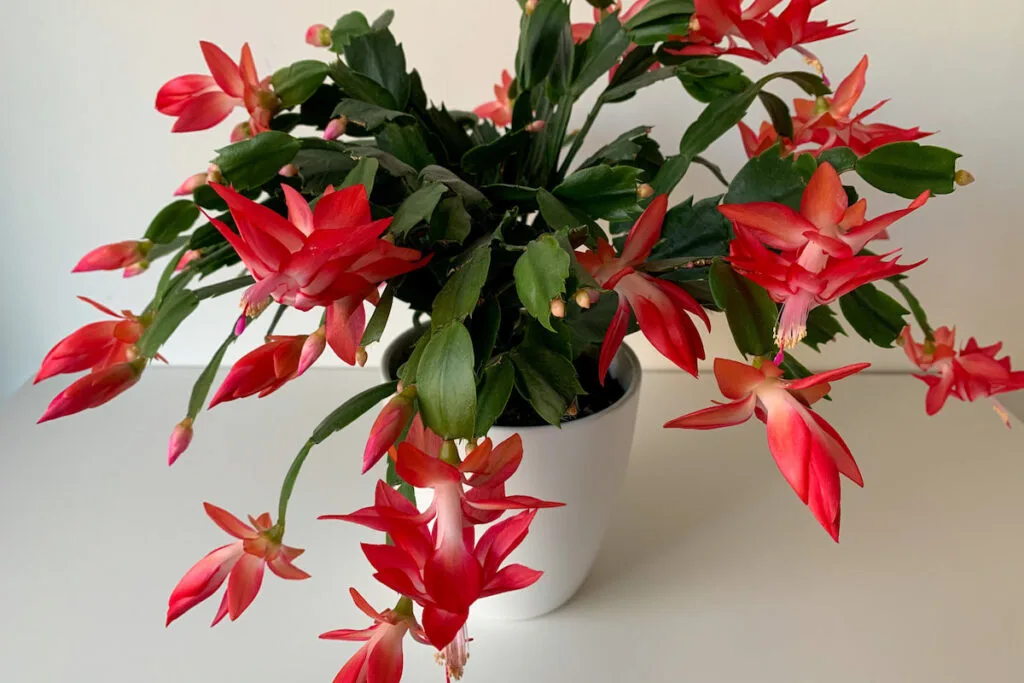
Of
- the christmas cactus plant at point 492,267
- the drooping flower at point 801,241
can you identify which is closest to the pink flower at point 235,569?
the christmas cactus plant at point 492,267

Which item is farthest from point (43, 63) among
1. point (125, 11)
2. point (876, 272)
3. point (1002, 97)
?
point (1002, 97)

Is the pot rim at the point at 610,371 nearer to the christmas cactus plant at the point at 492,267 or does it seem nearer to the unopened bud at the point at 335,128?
the christmas cactus plant at the point at 492,267

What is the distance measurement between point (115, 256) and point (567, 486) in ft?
1.24

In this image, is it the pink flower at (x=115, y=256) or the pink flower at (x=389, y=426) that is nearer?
the pink flower at (x=389, y=426)

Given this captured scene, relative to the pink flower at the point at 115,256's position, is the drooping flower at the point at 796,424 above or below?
below

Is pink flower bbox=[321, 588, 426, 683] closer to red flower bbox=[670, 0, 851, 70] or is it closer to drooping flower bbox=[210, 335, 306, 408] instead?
drooping flower bbox=[210, 335, 306, 408]

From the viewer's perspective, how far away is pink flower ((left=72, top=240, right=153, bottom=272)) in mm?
552

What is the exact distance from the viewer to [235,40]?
91 cm

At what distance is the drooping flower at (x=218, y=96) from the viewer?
578 millimetres

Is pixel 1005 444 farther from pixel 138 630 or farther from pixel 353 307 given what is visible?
pixel 138 630

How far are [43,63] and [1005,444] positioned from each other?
125 centimetres

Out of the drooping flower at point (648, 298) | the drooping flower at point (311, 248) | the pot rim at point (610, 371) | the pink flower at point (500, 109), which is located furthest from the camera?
the pink flower at point (500, 109)

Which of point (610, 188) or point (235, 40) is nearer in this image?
point (610, 188)

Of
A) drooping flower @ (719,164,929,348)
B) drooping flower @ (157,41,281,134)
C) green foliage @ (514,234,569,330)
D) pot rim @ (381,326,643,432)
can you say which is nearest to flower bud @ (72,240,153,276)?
drooping flower @ (157,41,281,134)
